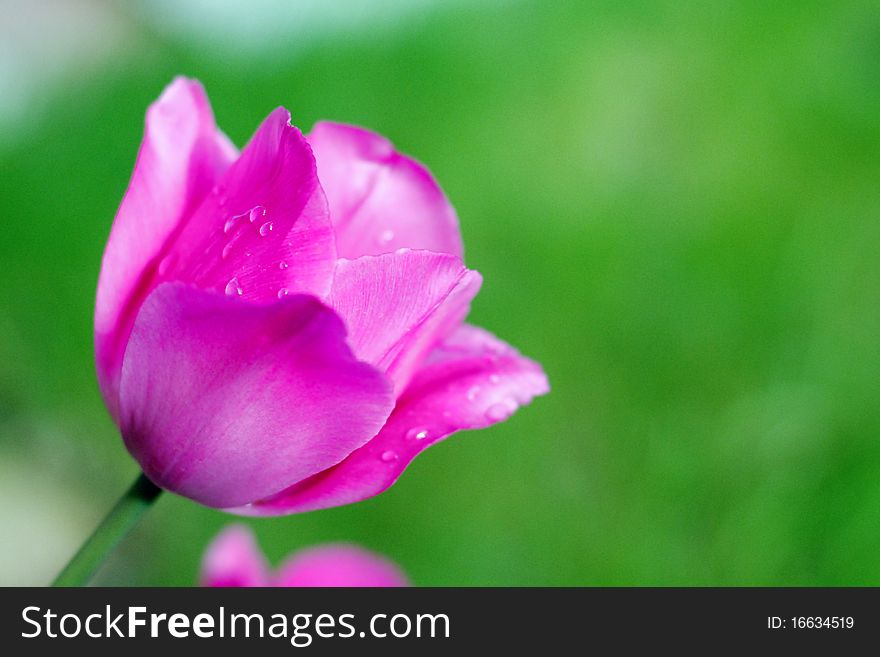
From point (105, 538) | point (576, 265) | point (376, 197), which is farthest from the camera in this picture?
point (576, 265)

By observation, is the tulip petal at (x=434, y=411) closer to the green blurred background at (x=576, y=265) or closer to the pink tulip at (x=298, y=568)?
the pink tulip at (x=298, y=568)

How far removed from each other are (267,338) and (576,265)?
1102mm

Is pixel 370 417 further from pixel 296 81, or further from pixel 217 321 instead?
pixel 296 81

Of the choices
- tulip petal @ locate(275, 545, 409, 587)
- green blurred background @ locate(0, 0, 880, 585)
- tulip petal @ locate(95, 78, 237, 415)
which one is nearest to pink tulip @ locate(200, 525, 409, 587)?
tulip petal @ locate(275, 545, 409, 587)

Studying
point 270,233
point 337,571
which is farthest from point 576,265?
point 270,233

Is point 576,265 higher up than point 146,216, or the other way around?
point 576,265

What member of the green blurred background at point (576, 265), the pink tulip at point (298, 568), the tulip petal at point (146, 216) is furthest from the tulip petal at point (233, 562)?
the green blurred background at point (576, 265)

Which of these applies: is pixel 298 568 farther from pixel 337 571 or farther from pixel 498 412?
pixel 498 412

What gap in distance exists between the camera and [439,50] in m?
1.51

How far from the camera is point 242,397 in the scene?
0.80 ft

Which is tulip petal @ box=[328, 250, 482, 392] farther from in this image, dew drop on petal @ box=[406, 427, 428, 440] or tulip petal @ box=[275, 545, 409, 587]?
tulip petal @ box=[275, 545, 409, 587]

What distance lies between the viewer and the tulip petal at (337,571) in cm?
36

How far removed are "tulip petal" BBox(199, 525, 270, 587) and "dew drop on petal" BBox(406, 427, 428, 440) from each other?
12 centimetres
